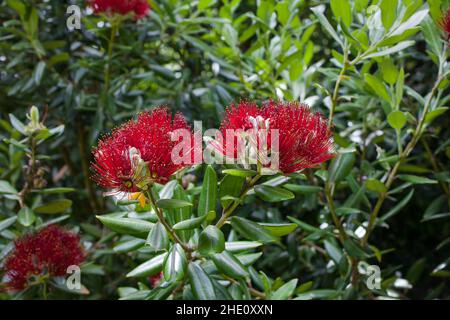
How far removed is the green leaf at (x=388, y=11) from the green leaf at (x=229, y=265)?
553mm

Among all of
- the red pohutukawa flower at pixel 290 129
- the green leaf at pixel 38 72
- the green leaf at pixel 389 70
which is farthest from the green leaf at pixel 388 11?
the green leaf at pixel 38 72

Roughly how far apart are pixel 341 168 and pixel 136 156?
0.59m

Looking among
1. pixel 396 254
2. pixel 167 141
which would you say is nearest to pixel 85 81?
pixel 167 141

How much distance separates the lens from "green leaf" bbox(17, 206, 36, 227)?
4.33 feet

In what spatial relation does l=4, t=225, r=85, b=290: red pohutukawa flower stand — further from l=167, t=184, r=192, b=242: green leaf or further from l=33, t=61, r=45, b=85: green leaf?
l=33, t=61, r=45, b=85: green leaf

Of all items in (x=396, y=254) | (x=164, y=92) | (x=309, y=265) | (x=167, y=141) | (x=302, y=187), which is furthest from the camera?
(x=396, y=254)

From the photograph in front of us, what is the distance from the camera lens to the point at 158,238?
35.7 inches

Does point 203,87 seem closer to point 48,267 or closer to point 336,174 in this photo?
point 336,174

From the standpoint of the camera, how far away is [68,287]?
1.32m

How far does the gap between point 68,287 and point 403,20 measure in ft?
3.08

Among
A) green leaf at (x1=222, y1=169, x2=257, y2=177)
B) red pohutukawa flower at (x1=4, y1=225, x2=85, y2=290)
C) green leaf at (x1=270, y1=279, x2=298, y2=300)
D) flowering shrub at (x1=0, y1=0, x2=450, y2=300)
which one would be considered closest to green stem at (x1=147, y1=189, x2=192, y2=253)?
flowering shrub at (x1=0, y1=0, x2=450, y2=300)

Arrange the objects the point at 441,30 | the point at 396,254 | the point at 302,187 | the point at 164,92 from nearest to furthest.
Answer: the point at 441,30 < the point at 302,187 < the point at 164,92 < the point at 396,254

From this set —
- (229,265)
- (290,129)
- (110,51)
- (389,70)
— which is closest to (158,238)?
(229,265)

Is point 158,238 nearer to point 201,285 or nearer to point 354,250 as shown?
point 201,285
